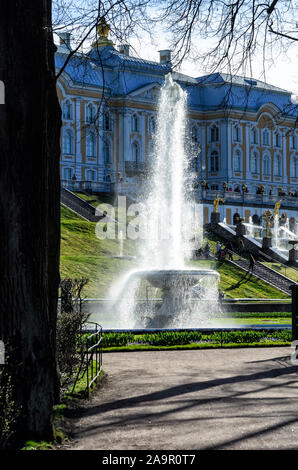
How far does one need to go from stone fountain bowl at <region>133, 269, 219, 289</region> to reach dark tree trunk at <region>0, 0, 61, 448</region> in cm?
1138

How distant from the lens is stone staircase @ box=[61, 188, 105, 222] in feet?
127

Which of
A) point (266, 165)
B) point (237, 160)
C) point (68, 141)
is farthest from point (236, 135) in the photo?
point (68, 141)

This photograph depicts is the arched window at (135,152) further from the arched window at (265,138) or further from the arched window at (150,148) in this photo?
the arched window at (265,138)

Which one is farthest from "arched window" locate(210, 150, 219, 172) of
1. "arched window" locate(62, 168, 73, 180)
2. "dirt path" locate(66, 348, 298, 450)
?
"dirt path" locate(66, 348, 298, 450)

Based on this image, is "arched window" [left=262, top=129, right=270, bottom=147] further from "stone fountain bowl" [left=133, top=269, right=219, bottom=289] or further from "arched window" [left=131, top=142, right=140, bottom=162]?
"stone fountain bowl" [left=133, top=269, right=219, bottom=289]

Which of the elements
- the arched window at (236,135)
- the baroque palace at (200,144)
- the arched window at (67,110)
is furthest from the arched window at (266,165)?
the arched window at (67,110)

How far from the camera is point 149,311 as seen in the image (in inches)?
823

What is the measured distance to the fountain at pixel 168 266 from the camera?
18.1 metres

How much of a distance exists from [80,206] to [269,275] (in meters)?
11.9

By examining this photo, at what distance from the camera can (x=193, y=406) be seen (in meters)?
7.86

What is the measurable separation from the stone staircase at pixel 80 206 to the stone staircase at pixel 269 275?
8.00 meters

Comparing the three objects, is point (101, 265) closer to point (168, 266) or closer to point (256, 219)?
point (168, 266)

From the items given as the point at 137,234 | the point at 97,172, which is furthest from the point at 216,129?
the point at 137,234
